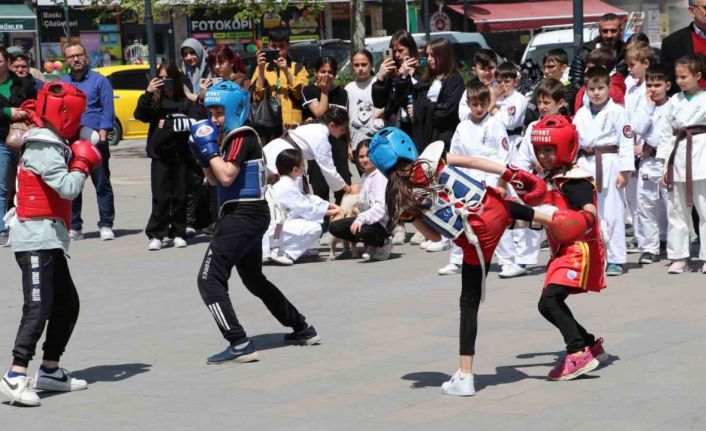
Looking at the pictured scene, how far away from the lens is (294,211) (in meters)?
11.5

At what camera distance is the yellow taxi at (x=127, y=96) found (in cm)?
2702

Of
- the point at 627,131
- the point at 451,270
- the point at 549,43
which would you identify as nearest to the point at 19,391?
the point at 451,270

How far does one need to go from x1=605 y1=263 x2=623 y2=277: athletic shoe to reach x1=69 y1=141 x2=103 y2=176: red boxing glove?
4.70m

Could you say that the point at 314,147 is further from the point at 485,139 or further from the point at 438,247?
the point at 485,139

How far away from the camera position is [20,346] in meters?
6.79

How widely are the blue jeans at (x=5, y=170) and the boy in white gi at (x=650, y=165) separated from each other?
6.39 m

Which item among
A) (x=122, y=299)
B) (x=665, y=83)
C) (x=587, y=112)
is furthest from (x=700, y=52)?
(x=122, y=299)

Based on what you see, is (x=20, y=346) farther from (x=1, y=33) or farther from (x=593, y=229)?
(x=1, y=33)

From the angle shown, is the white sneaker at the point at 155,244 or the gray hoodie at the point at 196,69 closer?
the white sneaker at the point at 155,244

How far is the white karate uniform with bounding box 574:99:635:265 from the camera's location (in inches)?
392

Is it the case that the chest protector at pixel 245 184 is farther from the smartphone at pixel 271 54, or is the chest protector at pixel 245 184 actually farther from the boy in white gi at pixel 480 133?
the smartphone at pixel 271 54

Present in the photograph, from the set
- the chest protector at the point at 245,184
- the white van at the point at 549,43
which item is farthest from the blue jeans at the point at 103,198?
the white van at the point at 549,43

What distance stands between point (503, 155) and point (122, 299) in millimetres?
3352

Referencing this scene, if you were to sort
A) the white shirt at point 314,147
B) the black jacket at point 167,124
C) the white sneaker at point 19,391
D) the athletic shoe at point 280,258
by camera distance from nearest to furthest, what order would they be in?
the white sneaker at point 19,391 → the athletic shoe at point 280,258 → the white shirt at point 314,147 → the black jacket at point 167,124
